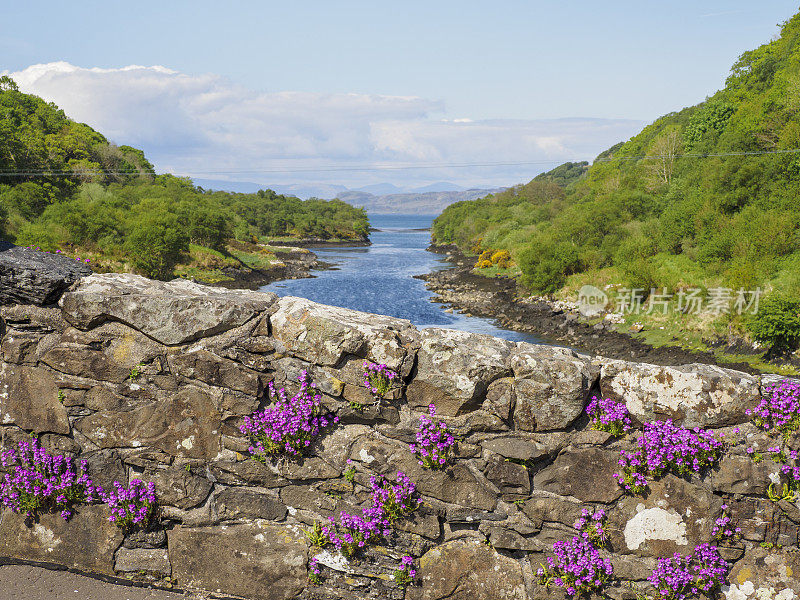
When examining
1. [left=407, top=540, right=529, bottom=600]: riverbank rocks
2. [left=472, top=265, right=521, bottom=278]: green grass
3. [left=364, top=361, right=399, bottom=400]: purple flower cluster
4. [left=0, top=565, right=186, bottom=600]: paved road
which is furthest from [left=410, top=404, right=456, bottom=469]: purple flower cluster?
[left=472, top=265, right=521, bottom=278]: green grass

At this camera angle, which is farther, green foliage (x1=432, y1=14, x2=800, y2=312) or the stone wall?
green foliage (x1=432, y1=14, x2=800, y2=312)

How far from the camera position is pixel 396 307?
1778 inches

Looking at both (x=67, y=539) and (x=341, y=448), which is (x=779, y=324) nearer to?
(x=341, y=448)

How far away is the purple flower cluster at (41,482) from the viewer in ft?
15.4

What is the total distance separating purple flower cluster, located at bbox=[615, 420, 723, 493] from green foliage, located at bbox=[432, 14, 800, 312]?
28680mm

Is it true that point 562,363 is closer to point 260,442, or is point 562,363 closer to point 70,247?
point 260,442

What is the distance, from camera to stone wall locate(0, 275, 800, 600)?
4.14 meters

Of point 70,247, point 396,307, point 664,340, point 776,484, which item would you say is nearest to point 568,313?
point 664,340

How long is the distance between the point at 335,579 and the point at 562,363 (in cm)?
256

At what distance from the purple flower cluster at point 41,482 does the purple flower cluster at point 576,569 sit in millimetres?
3938

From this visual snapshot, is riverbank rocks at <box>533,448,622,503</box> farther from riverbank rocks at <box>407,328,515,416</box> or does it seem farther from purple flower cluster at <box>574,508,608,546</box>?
riverbank rocks at <box>407,328,515,416</box>

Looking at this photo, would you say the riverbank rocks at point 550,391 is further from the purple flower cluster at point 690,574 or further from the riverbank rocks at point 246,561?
the riverbank rocks at point 246,561

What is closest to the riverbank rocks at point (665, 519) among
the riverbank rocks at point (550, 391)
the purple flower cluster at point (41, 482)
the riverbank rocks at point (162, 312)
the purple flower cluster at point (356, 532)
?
the riverbank rocks at point (550, 391)

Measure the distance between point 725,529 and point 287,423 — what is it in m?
3.46
